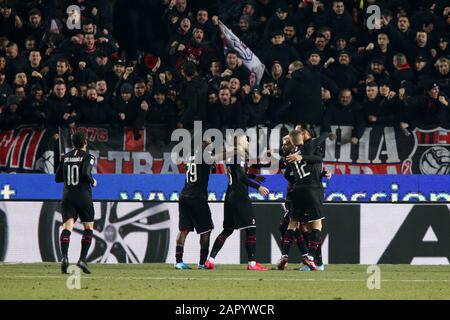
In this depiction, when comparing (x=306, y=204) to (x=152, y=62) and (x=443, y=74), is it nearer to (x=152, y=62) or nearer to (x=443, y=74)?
(x=443, y=74)

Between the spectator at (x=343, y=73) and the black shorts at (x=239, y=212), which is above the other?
the spectator at (x=343, y=73)

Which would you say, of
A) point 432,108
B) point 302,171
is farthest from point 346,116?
point 302,171

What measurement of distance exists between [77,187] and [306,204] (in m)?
3.03

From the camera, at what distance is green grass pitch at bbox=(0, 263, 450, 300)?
11.9m

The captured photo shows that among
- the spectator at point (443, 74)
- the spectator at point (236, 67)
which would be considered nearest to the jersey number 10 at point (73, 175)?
the spectator at point (236, 67)

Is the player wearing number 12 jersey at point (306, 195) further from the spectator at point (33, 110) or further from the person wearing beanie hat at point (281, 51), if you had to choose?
the spectator at point (33, 110)

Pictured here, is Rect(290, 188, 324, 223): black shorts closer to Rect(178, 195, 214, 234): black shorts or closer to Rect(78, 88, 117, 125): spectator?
Rect(178, 195, 214, 234): black shorts

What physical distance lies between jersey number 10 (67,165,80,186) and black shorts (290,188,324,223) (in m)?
2.91

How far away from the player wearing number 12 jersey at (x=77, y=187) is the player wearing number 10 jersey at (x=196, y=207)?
1720 millimetres

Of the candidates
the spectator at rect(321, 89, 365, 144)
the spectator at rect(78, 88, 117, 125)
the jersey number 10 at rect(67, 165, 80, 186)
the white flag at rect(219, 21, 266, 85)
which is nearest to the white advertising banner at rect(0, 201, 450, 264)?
the spectator at rect(321, 89, 365, 144)

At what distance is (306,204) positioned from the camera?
16047mm

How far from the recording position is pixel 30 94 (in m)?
19.1

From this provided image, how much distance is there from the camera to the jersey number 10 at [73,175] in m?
15.4
